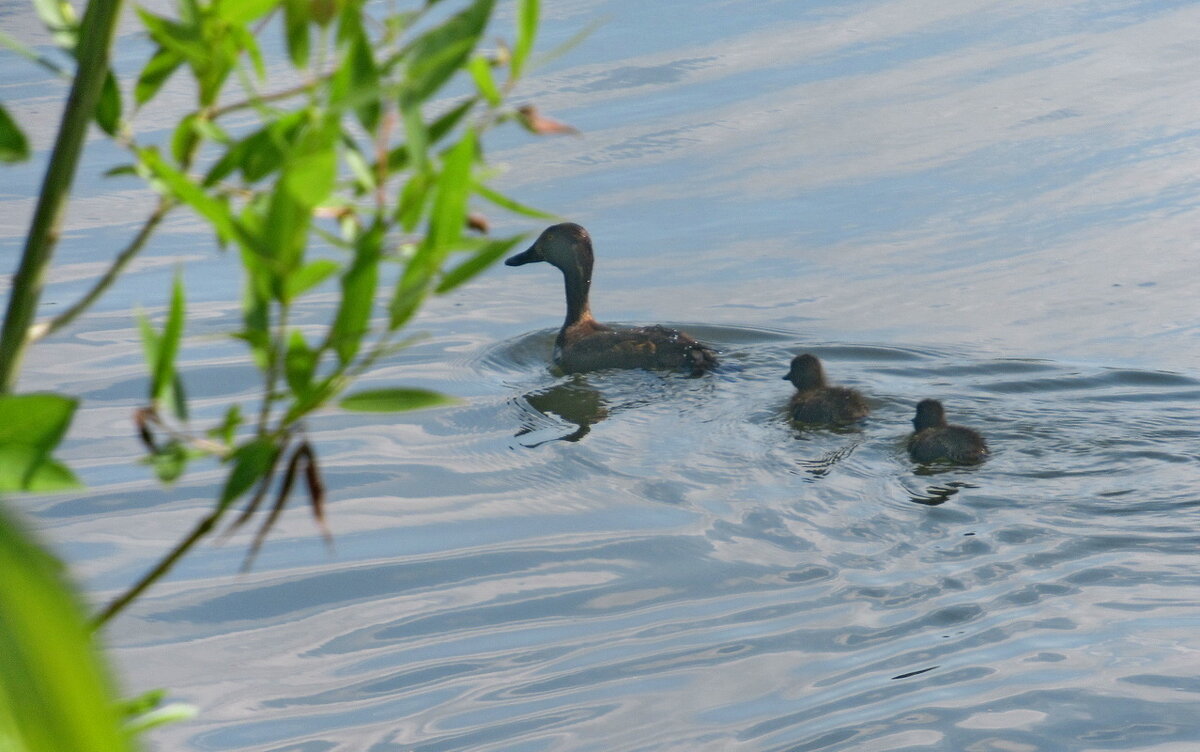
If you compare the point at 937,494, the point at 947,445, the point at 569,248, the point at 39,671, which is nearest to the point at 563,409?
the point at 569,248

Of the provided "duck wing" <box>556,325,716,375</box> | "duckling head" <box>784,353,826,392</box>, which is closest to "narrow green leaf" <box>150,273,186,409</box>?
"duckling head" <box>784,353,826,392</box>

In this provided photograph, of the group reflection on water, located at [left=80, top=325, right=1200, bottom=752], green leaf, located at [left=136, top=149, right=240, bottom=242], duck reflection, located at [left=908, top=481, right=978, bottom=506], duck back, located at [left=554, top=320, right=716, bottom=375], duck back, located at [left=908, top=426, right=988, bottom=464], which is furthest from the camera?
duck back, located at [left=554, top=320, right=716, bottom=375]

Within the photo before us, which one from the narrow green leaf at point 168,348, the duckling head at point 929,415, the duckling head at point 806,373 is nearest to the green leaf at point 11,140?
the narrow green leaf at point 168,348

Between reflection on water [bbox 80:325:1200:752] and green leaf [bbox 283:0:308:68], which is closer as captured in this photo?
green leaf [bbox 283:0:308:68]

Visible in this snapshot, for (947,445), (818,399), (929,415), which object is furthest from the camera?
(818,399)

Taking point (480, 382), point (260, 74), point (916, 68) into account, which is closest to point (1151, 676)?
point (260, 74)

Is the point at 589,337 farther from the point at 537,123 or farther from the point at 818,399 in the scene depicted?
the point at 537,123

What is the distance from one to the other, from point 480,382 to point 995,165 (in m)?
4.52

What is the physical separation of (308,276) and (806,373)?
6.24 meters

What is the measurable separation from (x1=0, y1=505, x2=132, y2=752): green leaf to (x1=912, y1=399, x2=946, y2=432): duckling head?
6.23 m

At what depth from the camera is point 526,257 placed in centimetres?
923

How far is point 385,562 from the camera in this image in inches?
207

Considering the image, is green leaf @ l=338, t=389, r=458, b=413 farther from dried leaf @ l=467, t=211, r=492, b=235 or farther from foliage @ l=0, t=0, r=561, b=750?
dried leaf @ l=467, t=211, r=492, b=235

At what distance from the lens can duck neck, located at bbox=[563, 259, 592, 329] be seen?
27.5ft
